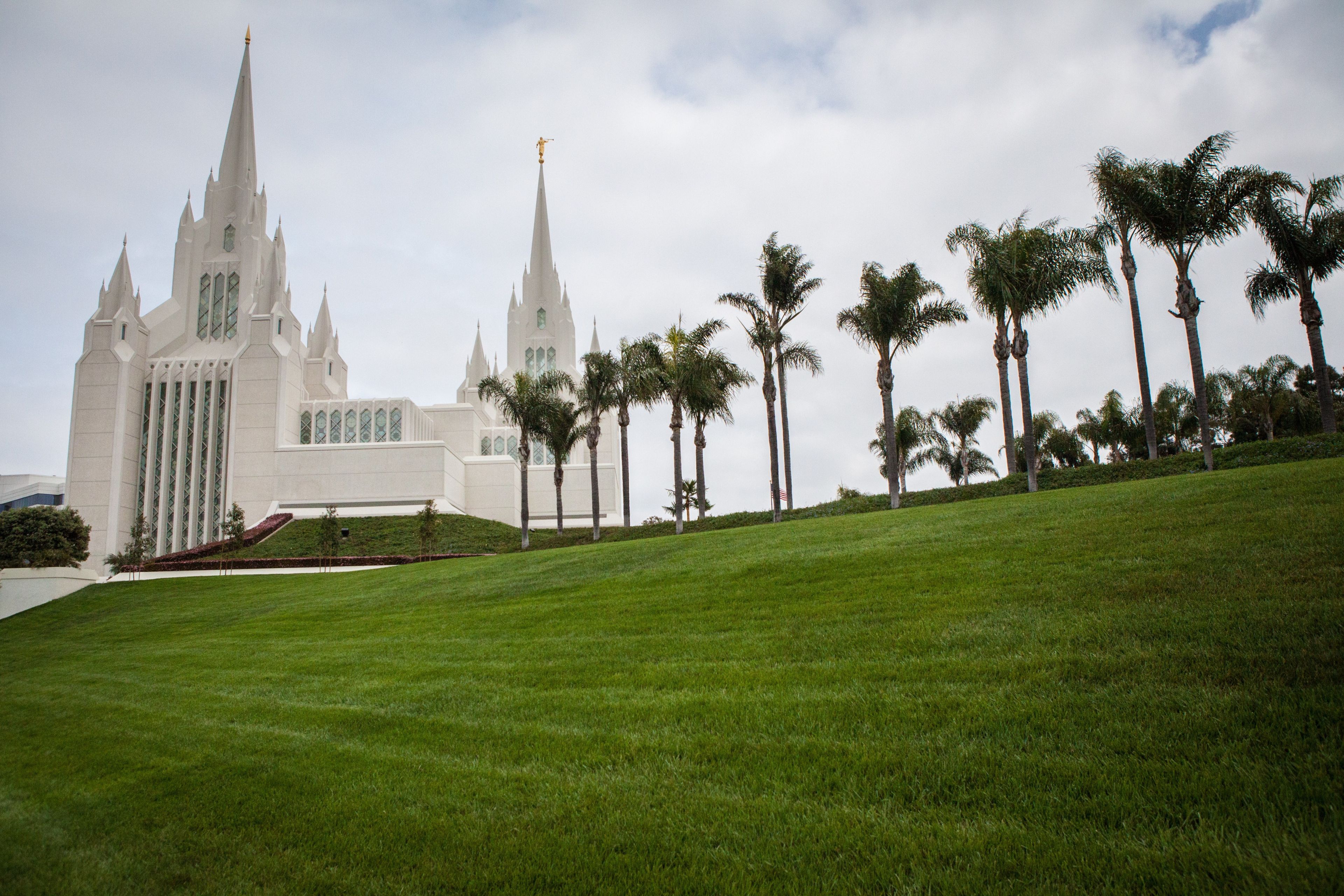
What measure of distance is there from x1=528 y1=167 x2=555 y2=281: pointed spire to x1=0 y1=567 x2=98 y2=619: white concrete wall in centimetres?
6327

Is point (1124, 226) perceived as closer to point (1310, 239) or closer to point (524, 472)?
point (1310, 239)

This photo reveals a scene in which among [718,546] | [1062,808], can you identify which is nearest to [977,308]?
[718,546]

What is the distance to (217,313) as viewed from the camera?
62469 millimetres

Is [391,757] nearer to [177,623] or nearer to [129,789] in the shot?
[129,789]

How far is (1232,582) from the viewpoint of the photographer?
23.3ft

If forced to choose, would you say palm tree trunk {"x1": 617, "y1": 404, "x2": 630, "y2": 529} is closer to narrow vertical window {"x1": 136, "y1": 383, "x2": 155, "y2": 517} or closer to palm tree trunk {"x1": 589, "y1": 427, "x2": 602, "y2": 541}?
palm tree trunk {"x1": 589, "y1": 427, "x2": 602, "y2": 541}

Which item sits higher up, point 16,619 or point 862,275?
point 862,275

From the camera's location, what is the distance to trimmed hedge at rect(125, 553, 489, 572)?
33188mm

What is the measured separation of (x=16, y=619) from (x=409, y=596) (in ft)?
59.6

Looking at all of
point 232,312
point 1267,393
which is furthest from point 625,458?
point 232,312

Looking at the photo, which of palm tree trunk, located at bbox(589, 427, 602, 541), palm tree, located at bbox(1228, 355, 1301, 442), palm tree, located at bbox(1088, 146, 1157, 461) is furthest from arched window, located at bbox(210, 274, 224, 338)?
palm tree, located at bbox(1228, 355, 1301, 442)

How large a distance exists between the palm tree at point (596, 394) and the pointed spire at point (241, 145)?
48.5 m

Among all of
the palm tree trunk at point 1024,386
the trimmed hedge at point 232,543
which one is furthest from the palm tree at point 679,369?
the trimmed hedge at point 232,543

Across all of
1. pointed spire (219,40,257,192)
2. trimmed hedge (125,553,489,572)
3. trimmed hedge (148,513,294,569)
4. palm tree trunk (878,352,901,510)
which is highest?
pointed spire (219,40,257,192)
